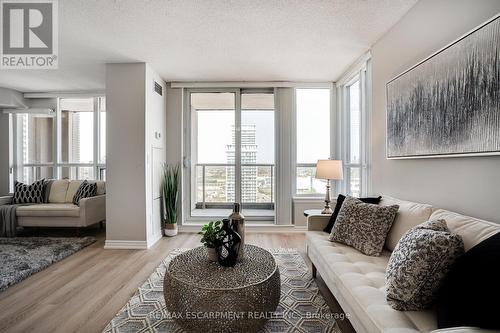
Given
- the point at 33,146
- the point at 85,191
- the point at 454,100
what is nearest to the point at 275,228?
the point at 454,100

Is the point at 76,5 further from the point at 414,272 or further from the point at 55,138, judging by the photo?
the point at 55,138

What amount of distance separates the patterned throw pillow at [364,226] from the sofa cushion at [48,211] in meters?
3.86

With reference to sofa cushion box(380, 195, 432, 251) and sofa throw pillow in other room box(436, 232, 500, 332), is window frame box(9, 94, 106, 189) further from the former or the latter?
sofa throw pillow in other room box(436, 232, 500, 332)

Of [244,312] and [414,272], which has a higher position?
[414,272]

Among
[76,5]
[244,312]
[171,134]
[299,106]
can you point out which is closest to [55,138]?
[171,134]

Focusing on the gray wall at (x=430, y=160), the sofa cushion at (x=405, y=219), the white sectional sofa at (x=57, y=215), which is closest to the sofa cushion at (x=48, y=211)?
the white sectional sofa at (x=57, y=215)

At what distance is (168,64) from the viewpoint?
3.53 metres

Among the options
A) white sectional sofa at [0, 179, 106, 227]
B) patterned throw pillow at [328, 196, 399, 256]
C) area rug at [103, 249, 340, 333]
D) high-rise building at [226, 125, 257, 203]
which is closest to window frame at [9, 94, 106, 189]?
white sectional sofa at [0, 179, 106, 227]

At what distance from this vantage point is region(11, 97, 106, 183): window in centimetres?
484

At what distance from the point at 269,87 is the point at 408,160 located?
8.95 feet

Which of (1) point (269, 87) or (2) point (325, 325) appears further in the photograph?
(1) point (269, 87)

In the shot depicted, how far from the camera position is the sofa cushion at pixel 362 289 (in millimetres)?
1113

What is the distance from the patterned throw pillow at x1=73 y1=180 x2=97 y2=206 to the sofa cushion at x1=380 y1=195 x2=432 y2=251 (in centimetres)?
440

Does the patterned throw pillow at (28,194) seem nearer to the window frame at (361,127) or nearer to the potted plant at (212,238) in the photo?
the potted plant at (212,238)
